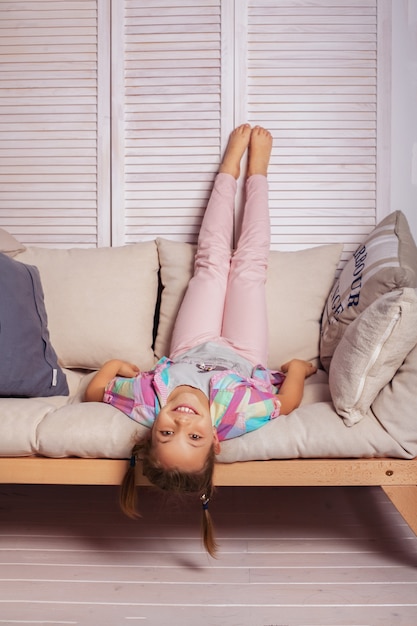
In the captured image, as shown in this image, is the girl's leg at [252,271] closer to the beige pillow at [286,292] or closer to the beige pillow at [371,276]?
the beige pillow at [286,292]

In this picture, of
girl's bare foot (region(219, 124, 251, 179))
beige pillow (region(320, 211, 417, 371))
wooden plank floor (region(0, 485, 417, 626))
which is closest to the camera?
wooden plank floor (region(0, 485, 417, 626))

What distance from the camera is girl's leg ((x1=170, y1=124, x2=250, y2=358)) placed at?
1.99m

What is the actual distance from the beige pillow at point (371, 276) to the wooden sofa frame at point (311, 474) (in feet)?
1.59

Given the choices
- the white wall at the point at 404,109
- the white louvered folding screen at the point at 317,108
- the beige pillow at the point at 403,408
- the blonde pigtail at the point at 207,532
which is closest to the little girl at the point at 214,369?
the blonde pigtail at the point at 207,532

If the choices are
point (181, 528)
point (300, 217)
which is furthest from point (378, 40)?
point (181, 528)

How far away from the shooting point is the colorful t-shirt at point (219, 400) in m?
1.48

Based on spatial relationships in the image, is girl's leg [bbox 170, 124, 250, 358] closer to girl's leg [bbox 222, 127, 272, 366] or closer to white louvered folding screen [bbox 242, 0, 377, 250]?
girl's leg [bbox 222, 127, 272, 366]

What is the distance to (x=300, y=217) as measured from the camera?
235 cm

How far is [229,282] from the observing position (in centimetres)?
209

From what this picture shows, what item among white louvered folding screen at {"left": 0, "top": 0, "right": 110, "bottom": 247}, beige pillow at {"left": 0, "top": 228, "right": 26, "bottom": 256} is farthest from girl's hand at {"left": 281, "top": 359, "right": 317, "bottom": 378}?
beige pillow at {"left": 0, "top": 228, "right": 26, "bottom": 256}

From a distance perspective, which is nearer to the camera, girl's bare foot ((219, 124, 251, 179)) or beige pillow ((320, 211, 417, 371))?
beige pillow ((320, 211, 417, 371))

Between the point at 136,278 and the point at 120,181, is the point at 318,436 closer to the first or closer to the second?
the point at 136,278

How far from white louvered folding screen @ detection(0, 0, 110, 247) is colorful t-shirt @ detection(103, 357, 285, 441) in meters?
0.95

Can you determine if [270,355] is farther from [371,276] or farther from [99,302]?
[99,302]
